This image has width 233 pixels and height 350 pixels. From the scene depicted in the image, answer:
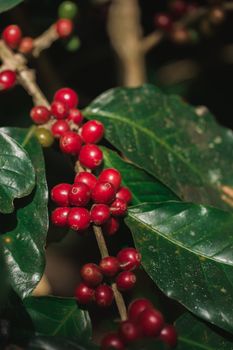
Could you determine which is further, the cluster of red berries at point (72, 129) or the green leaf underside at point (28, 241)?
the cluster of red berries at point (72, 129)

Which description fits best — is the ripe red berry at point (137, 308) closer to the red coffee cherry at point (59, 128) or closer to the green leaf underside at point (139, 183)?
the green leaf underside at point (139, 183)

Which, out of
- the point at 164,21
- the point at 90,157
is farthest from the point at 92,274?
the point at 164,21

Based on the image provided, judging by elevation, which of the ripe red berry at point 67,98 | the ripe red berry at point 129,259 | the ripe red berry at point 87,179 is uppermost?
the ripe red berry at point 67,98

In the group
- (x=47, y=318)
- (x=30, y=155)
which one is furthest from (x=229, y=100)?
(x=47, y=318)

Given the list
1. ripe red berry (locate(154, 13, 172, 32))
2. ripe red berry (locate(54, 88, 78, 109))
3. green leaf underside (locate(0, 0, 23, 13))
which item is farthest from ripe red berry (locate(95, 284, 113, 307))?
Result: ripe red berry (locate(154, 13, 172, 32))

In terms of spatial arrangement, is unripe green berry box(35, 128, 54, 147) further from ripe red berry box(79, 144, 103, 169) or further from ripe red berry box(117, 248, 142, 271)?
ripe red berry box(117, 248, 142, 271)

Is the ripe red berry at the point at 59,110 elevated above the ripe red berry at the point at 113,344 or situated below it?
above

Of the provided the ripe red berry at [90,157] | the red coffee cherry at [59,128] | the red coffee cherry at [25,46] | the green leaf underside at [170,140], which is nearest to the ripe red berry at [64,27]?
the red coffee cherry at [25,46]
